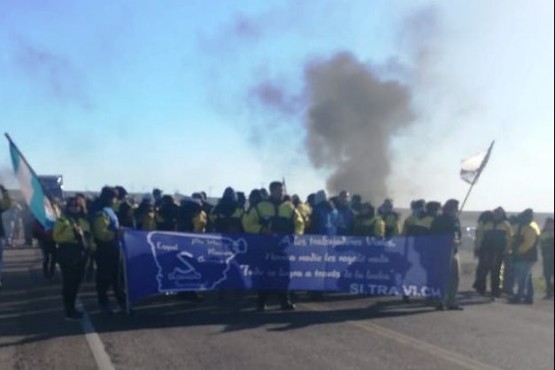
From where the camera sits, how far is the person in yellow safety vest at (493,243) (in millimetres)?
15977

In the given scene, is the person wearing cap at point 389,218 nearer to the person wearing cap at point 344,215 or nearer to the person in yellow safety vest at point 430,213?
the person wearing cap at point 344,215

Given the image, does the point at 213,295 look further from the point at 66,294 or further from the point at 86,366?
the point at 86,366

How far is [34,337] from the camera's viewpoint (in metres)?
10.7

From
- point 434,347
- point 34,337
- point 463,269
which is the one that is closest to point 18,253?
point 463,269

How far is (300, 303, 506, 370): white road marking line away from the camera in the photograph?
9531mm

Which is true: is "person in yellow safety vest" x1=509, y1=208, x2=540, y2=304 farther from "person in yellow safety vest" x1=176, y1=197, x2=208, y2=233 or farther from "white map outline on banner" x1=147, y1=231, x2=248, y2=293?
"person in yellow safety vest" x1=176, y1=197, x2=208, y2=233

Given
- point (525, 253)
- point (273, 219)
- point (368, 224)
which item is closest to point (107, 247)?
point (273, 219)

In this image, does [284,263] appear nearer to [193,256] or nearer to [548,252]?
[193,256]

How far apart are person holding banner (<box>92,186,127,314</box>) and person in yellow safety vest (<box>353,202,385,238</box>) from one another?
15.1 feet

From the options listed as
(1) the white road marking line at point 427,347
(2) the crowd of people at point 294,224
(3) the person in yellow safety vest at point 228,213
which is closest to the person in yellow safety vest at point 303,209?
(2) the crowd of people at point 294,224

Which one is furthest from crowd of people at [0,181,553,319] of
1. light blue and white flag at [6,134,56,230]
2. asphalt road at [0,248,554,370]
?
asphalt road at [0,248,554,370]

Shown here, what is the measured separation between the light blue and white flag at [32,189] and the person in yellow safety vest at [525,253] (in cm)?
768

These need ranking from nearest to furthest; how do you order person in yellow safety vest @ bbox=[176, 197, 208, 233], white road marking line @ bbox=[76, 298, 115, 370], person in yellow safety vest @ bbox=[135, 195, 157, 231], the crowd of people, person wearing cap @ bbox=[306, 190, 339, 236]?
white road marking line @ bbox=[76, 298, 115, 370] → the crowd of people → person in yellow safety vest @ bbox=[176, 197, 208, 233] → person in yellow safety vest @ bbox=[135, 195, 157, 231] → person wearing cap @ bbox=[306, 190, 339, 236]

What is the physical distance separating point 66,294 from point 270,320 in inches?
107
